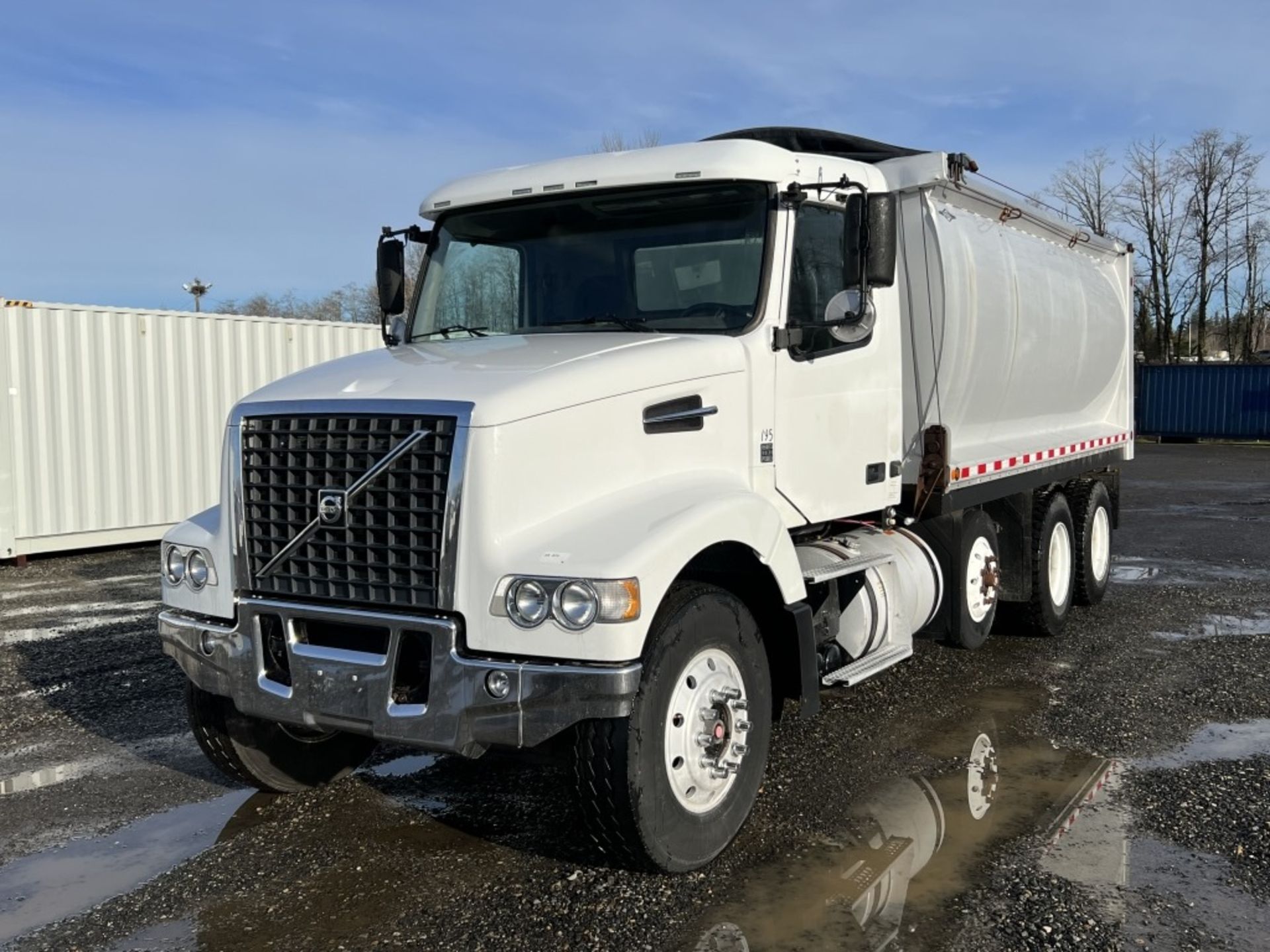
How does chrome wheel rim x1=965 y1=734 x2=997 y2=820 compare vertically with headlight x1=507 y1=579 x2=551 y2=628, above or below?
below

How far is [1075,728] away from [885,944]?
282 centimetres

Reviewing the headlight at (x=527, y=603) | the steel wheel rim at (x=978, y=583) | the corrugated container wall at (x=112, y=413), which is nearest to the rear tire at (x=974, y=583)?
the steel wheel rim at (x=978, y=583)

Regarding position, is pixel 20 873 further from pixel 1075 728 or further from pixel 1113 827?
pixel 1075 728

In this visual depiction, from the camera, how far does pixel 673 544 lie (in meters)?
3.78

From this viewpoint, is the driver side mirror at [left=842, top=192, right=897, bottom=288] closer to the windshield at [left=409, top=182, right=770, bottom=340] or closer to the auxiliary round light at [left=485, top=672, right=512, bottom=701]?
the windshield at [left=409, top=182, right=770, bottom=340]

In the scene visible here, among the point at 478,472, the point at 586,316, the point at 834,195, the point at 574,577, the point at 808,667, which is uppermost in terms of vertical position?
the point at 834,195

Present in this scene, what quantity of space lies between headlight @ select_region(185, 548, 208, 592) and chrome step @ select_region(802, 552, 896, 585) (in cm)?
243

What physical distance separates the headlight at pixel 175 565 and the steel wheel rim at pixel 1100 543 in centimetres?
724

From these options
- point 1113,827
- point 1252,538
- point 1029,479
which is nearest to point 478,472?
point 1113,827

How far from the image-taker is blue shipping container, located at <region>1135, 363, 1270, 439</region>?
114 feet

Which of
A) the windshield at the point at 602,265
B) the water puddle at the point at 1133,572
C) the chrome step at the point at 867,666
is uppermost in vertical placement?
the windshield at the point at 602,265

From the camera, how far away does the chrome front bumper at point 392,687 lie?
3.59 meters

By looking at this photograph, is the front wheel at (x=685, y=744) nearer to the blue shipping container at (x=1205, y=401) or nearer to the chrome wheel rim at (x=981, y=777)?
the chrome wheel rim at (x=981, y=777)

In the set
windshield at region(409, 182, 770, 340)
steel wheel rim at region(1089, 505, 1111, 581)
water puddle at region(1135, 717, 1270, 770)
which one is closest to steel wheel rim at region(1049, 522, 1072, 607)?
steel wheel rim at region(1089, 505, 1111, 581)
